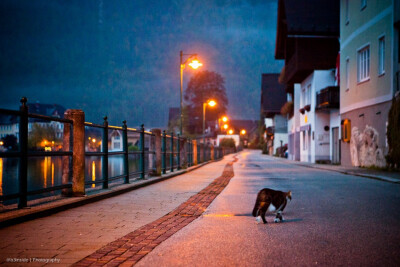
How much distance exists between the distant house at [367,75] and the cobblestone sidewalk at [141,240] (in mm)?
13556

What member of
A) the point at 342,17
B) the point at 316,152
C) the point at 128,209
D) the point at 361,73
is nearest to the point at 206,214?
the point at 128,209

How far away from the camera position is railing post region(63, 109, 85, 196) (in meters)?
7.94

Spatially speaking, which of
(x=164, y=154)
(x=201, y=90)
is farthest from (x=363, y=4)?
(x=201, y=90)

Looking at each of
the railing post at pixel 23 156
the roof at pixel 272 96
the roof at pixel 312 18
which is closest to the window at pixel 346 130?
the roof at pixel 312 18

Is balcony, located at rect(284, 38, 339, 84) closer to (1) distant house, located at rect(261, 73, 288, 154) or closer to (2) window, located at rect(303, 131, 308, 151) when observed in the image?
(2) window, located at rect(303, 131, 308, 151)

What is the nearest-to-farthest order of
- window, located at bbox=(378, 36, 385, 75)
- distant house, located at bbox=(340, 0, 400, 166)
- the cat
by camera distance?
the cat < distant house, located at bbox=(340, 0, 400, 166) < window, located at bbox=(378, 36, 385, 75)

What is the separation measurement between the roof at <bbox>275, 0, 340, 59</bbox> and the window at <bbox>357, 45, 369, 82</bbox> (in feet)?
29.8

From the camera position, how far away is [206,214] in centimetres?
696

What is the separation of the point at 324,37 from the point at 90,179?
26459 mm

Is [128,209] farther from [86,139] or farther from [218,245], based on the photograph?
[218,245]

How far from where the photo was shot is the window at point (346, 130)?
23.9 metres

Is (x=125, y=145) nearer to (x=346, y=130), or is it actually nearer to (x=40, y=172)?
(x=40, y=172)

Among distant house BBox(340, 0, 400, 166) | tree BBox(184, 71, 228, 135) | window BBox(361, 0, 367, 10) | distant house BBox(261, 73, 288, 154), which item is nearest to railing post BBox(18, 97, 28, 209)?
distant house BBox(340, 0, 400, 166)

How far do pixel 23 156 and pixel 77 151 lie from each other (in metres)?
1.74
